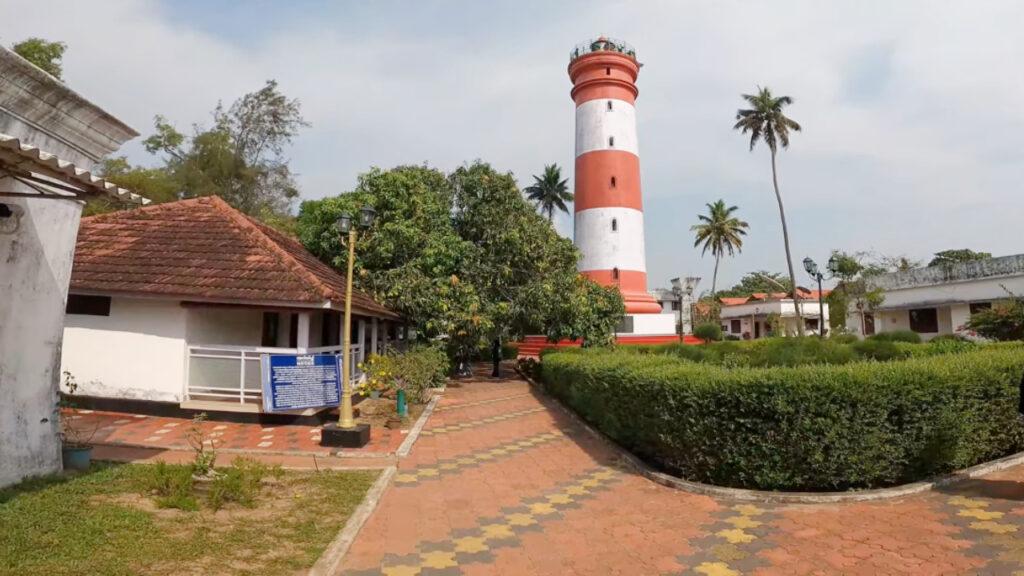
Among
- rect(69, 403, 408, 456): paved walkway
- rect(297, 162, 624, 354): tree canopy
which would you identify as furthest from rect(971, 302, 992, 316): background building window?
rect(69, 403, 408, 456): paved walkway

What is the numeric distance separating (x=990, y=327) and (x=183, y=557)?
980 inches

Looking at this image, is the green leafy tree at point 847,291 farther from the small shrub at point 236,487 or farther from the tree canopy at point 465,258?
the small shrub at point 236,487

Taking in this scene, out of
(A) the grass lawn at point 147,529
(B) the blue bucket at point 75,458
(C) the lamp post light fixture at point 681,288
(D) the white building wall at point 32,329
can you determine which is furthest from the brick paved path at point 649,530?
(C) the lamp post light fixture at point 681,288

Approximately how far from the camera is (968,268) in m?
28.7

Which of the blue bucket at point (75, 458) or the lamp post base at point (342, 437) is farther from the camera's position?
the lamp post base at point (342, 437)

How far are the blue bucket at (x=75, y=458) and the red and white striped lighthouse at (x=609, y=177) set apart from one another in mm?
20253

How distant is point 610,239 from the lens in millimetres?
25125

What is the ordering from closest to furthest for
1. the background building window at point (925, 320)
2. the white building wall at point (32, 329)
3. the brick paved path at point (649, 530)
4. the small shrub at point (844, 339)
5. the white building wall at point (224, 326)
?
1. the brick paved path at point (649, 530)
2. the white building wall at point (32, 329)
3. the white building wall at point (224, 326)
4. the small shrub at point (844, 339)
5. the background building window at point (925, 320)

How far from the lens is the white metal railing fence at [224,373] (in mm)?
10586

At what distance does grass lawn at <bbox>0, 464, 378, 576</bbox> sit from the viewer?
14.1 ft

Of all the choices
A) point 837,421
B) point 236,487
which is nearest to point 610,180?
point 837,421

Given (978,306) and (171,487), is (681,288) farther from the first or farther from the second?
(171,487)

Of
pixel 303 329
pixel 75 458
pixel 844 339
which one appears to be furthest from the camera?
pixel 844 339

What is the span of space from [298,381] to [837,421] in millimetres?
8509
